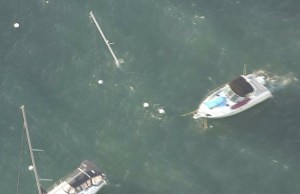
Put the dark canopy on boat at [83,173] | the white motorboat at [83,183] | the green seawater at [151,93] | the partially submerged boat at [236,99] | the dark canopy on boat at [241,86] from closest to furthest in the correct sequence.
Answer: the white motorboat at [83,183] → the green seawater at [151,93] → the dark canopy on boat at [83,173] → the dark canopy on boat at [241,86] → the partially submerged boat at [236,99]

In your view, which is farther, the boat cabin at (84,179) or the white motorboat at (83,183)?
the boat cabin at (84,179)

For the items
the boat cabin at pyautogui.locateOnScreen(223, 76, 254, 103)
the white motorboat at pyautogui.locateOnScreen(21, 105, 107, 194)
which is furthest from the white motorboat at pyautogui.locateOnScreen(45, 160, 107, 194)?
the boat cabin at pyautogui.locateOnScreen(223, 76, 254, 103)

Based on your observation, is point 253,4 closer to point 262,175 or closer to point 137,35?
point 137,35

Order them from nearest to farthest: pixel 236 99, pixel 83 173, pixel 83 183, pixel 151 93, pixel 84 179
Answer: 1. pixel 83 183
2. pixel 84 179
3. pixel 83 173
4. pixel 236 99
5. pixel 151 93

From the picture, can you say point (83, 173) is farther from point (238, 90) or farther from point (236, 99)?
→ point (238, 90)

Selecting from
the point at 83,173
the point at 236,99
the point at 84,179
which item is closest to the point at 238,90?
the point at 236,99

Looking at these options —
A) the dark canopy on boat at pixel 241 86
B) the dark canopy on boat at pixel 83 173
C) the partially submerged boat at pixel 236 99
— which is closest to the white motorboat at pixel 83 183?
the dark canopy on boat at pixel 83 173

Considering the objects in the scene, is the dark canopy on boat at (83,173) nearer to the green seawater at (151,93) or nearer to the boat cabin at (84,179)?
the boat cabin at (84,179)
